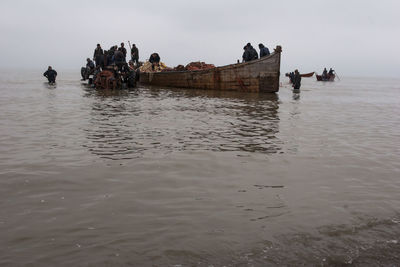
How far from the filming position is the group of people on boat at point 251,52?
20.3 m

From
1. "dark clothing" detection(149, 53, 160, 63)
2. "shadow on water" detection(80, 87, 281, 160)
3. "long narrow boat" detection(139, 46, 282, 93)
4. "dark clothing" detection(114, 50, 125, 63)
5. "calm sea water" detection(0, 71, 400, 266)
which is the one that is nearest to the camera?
"calm sea water" detection(0, 71, 400, 266)

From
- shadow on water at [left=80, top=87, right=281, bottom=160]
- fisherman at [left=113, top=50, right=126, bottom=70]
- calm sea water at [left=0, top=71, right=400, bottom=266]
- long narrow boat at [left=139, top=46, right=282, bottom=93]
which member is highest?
fisherman at [left=113, top=50, right=126, bottom=70]

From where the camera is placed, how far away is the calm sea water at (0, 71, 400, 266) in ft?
9.64

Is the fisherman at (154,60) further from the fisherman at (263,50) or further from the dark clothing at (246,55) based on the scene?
the fisherman at (263,50)

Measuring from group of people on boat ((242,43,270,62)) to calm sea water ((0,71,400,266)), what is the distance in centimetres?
1288

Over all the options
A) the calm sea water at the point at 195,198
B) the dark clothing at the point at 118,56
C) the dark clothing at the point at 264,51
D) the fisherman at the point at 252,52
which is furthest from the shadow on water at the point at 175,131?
the fisherman at the point at 252,52

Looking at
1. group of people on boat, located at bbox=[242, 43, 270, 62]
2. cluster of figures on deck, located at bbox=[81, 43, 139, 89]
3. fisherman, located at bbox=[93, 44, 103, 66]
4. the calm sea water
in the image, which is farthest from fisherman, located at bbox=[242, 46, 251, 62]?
the calm sea water

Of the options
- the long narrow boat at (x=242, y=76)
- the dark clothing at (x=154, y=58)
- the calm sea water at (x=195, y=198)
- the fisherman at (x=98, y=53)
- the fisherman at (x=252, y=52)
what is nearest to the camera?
the calm sea water at (x=195, y=198)

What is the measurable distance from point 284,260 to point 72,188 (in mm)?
2754

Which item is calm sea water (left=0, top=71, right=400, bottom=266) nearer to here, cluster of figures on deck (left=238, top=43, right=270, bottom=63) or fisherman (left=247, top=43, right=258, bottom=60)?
cluster of figures on deck (left=238, top=43, right=270, bottom=63)

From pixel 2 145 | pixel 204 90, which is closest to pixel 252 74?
pixel 204 90

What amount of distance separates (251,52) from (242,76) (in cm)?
151

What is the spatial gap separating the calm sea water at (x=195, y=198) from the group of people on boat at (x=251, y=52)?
12880 millimetres

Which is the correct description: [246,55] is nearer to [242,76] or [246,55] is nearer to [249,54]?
[249,54]
